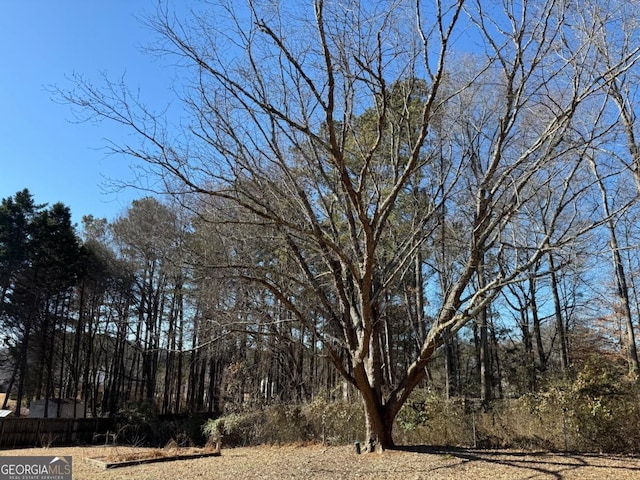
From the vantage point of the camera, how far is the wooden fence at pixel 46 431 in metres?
15.9

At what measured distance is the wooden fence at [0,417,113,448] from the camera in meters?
15.9

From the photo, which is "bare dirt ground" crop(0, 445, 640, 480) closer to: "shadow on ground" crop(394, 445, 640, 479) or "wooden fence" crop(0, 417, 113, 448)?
"shadow on ground" crop(394, 445, 640, 479)

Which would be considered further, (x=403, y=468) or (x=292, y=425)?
(x=292, y=425)

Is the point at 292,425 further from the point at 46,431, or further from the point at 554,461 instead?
the point at 46,431

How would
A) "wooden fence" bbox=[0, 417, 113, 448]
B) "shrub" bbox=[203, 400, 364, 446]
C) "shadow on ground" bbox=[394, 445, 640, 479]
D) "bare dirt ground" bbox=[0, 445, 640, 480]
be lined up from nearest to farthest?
"bare dirt ground" bbox=[0, 445, 640, 480] < "shadow on ground" bbox=[394, 445, 640, 479] < "shrub" bbox=[203, 400, 364, 446] < "wooden fence" bbox=[0, 417, 113, 448]

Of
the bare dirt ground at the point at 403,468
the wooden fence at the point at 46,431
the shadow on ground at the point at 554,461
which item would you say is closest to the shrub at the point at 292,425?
the bare dirt ground at the point at 403,468

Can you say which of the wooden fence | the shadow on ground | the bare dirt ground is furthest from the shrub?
the wooden fence

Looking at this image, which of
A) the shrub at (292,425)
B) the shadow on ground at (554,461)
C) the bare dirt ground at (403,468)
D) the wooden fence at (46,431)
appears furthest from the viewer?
the wooden fence at (46,431)

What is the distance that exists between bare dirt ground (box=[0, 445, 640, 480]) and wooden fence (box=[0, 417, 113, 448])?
947 centimetres

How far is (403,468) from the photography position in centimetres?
700

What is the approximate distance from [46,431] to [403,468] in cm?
1612

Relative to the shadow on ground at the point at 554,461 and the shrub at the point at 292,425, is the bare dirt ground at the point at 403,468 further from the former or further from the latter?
the shrub at the point at 292,425

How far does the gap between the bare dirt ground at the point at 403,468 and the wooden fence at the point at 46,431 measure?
9.47 metres

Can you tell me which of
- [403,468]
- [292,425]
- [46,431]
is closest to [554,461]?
[403,468]
